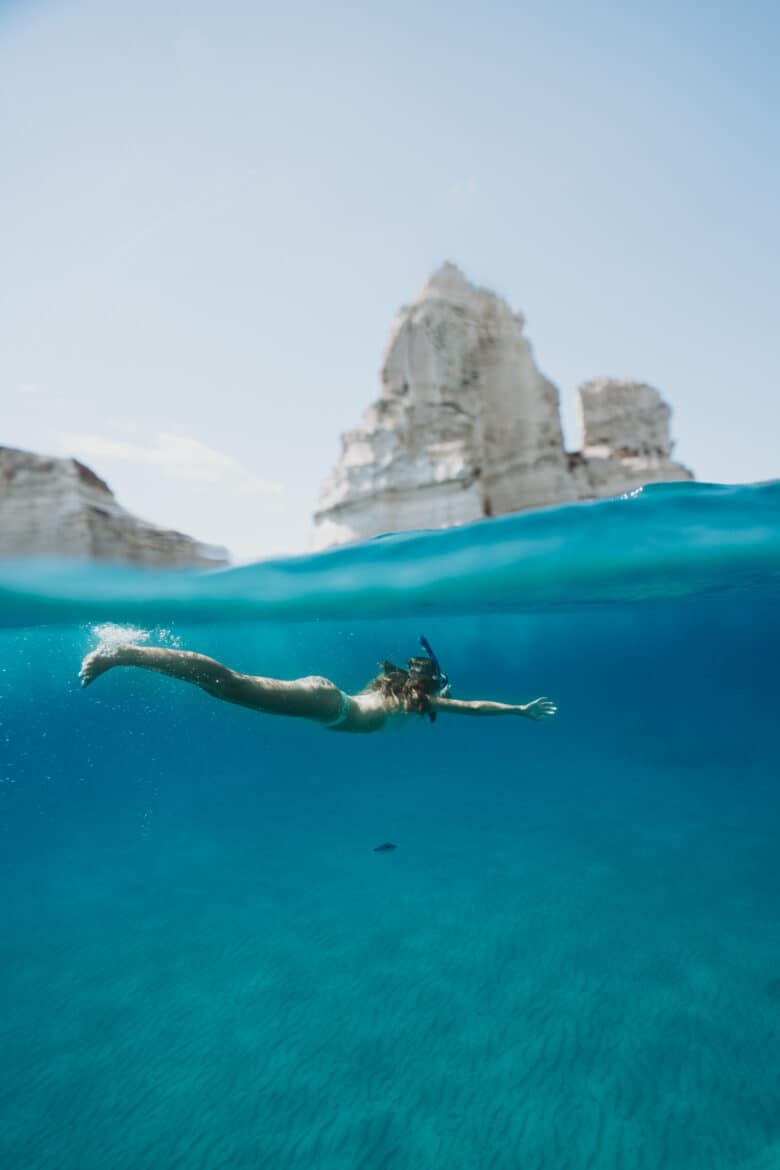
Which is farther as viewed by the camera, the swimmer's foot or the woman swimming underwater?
the woman swimming underwater

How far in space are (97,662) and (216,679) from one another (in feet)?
2.73

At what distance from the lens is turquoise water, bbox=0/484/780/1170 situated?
17.3 feet

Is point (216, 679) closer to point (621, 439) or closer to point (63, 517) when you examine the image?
point (63, 517)

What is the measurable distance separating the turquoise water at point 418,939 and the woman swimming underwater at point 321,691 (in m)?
3.49

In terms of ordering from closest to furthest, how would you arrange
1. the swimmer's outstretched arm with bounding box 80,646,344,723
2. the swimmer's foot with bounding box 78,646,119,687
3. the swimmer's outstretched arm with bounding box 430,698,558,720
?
the swimmer's foot with bounding box 78,646,119,687 → the swimmer's outstretched arm with bounding box 80,646,344,723 → the swimmer's outstretched arm with bounding box 430,698,558,720

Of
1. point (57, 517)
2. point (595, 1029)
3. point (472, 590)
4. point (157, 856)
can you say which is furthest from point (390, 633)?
point (595, 1029)

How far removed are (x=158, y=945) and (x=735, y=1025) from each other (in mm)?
7696

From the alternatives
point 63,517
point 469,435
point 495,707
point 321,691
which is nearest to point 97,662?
point 321,691

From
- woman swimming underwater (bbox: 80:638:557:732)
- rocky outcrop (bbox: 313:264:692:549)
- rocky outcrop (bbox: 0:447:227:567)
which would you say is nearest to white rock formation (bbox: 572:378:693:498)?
rocky outcrop (bbox: 313:264:692:549)

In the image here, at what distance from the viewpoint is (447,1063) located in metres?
5.95

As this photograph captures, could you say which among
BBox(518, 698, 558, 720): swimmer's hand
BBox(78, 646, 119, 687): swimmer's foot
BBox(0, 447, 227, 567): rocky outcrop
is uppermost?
BBox(0, 447, 227, 567): rocky outcrop

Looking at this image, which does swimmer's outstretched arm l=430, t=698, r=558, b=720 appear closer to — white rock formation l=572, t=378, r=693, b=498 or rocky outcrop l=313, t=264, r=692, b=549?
rocky outcrop l=313, t=264, r=692, b=549

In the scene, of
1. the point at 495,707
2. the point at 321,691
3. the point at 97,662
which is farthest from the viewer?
the point at 495,707

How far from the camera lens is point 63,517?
38.5ft
